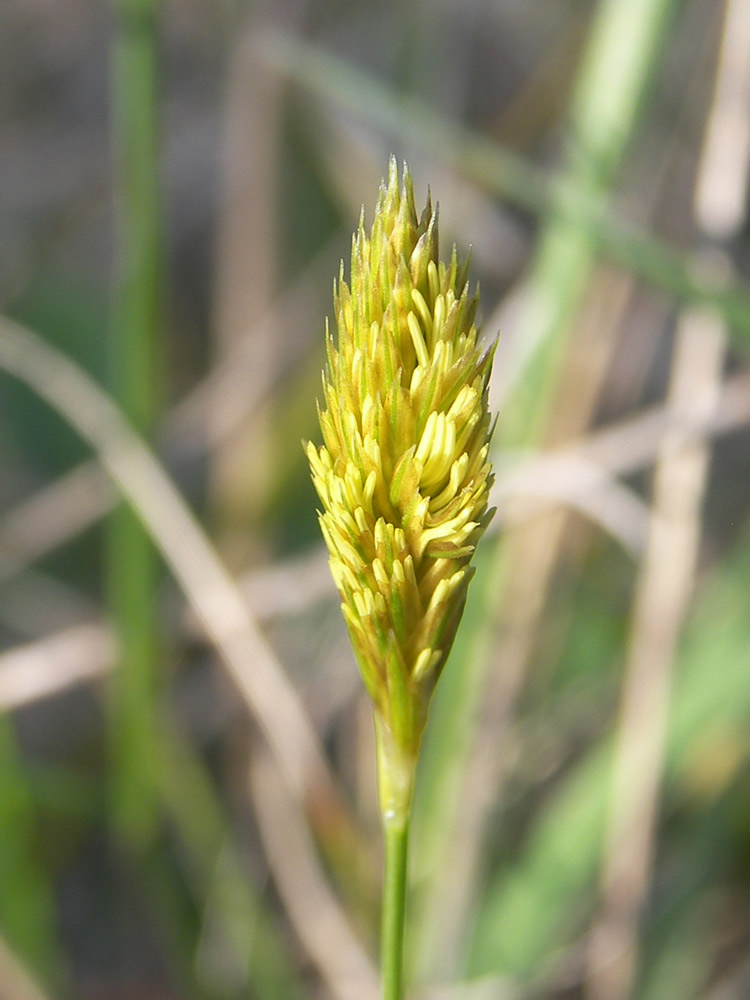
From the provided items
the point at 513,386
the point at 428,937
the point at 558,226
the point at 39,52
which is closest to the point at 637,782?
the point at 428,937

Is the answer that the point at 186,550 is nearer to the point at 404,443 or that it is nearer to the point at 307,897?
the point at 307,897

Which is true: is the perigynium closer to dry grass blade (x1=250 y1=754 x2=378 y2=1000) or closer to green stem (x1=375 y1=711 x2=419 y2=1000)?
green stem (x1=375 y1=711 x2=419 y2=1000)

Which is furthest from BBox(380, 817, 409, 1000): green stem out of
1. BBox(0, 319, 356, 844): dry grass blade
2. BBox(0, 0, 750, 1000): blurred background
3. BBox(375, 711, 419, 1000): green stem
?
BBox(0, 319, 356, 844): dry grass blade

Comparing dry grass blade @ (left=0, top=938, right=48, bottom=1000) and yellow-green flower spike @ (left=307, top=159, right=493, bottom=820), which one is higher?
dry grass blade @ (left=0, top=938, right=48, bottom=1000)

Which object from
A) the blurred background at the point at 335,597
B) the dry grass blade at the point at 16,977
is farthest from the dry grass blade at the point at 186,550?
the dry grass blade at the point at 16,977

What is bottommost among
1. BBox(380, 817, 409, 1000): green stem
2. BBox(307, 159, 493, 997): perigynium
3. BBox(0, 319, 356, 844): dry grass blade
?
BBox(380, 817, 409, 1000): green stem

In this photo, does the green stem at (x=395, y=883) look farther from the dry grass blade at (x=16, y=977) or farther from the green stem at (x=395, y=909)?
the dry grass blade at (x=16, y=977)
